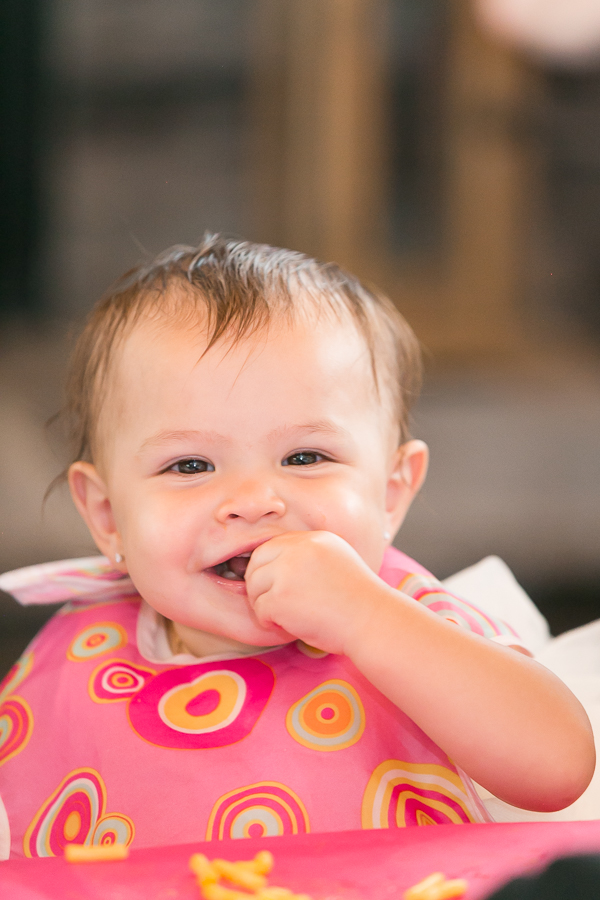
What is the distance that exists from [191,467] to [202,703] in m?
0.16

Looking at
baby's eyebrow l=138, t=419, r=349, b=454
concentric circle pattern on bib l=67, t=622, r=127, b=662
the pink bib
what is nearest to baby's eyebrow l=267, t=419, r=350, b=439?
baby's eyebrow l=138, t=419, r=349, b=454

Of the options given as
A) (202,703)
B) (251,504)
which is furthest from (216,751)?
(251,504)

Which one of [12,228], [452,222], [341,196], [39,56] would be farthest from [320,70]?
[12,228]

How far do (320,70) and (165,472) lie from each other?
1989 mm

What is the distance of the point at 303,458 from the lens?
617 millimetres

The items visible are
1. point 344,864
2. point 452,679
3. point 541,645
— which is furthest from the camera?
point 541,645

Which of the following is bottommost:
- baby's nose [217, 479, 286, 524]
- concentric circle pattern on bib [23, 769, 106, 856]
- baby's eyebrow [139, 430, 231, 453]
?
concentric circle pattern on bib [23, 769, 106, 856]

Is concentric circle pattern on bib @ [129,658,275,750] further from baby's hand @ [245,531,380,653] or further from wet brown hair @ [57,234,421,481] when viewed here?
wet brown hair @ [57,234,421,481]

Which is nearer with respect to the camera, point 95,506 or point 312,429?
point 312,429

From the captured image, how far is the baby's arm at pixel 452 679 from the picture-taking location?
50cm

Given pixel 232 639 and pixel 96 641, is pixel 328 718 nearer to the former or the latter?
pixel 232 639

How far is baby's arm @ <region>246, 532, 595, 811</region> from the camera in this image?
0.50 metres

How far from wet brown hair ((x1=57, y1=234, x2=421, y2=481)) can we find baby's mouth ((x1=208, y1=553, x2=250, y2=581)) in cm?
14

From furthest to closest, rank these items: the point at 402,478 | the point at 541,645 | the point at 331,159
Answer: the point at 331,159 → the point at 541,645 → the point at 402,478
